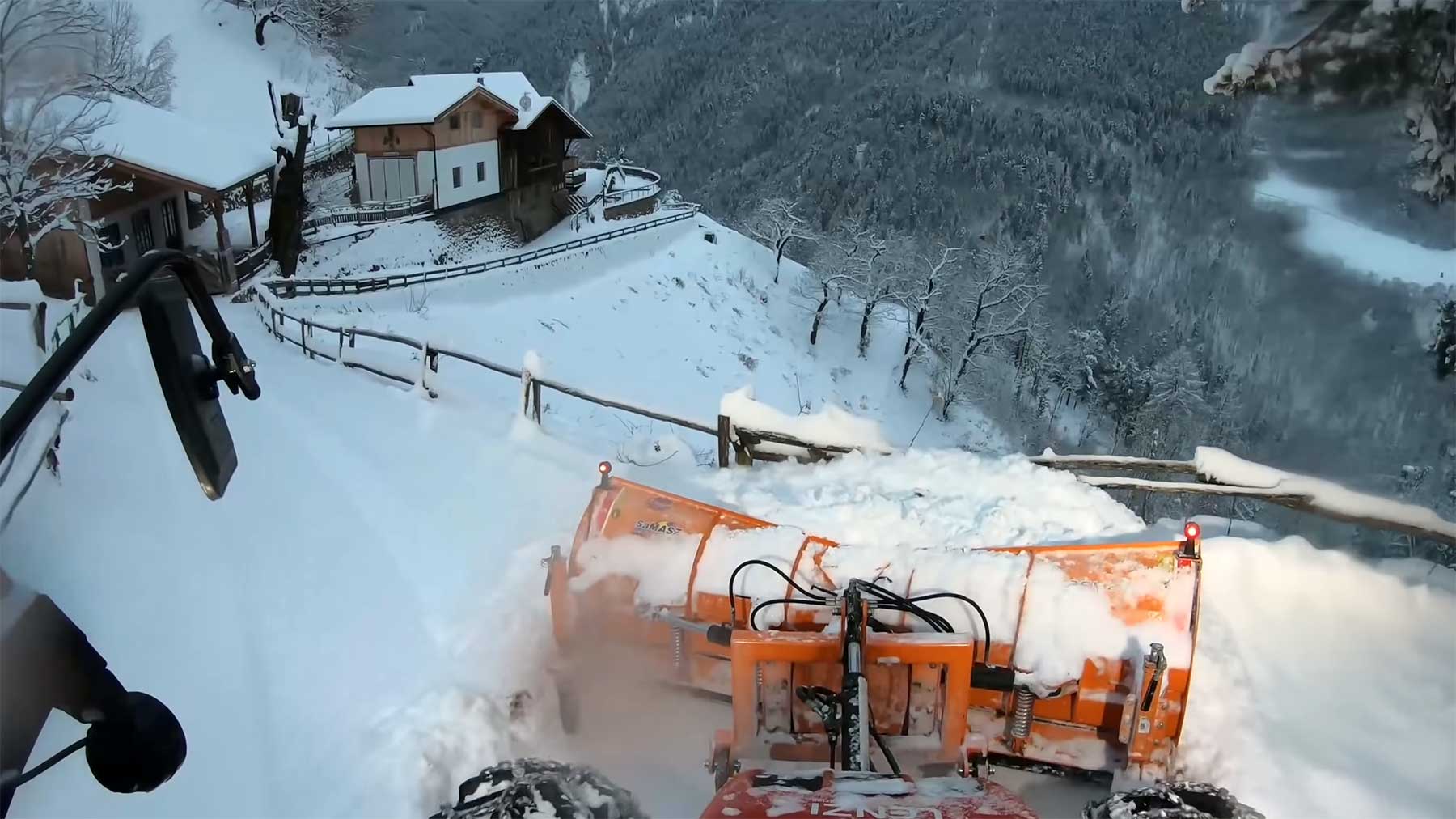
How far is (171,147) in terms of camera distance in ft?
63.0

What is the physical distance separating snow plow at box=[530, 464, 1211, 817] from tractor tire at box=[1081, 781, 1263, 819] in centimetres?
44

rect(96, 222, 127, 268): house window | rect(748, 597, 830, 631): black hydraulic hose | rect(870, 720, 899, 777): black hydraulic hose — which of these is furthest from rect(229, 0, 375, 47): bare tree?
rect(870, 720, 899, 777): black hydraulic hose

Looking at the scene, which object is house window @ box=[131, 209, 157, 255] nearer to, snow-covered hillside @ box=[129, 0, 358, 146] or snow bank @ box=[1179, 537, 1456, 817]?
snow-covered hillside @ box=[129, 0, 358, 146]

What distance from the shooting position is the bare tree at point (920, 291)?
37312 mm

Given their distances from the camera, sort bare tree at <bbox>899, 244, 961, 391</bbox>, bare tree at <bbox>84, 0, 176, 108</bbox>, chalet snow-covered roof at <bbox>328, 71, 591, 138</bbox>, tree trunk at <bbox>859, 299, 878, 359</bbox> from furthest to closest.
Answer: tree trunk at <bbox>859, 299, 878, 359</bbox>, bare tree at <bbox>899, 244, 961, 391</bbox>, chalet snow-covered roof at <bbox>328, 71, 591, 138</bbox>, bare tree at <bbox>84, 0, 176, 108</bbox>

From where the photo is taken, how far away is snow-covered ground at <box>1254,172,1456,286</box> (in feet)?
17.3

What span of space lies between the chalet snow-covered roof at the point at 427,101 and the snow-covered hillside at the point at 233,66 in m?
7.28

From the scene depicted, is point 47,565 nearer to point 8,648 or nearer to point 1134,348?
point 8,648

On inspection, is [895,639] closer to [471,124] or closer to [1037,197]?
[471,124]

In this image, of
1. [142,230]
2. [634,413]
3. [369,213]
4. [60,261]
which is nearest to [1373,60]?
[634,413]

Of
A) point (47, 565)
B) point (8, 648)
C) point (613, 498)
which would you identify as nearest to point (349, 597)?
point (47, 565)

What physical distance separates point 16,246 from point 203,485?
49.6 feet

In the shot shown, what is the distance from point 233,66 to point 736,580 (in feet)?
140

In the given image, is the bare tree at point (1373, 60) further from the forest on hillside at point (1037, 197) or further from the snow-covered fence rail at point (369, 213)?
the snow-covered fence rail at point (369, 213)
